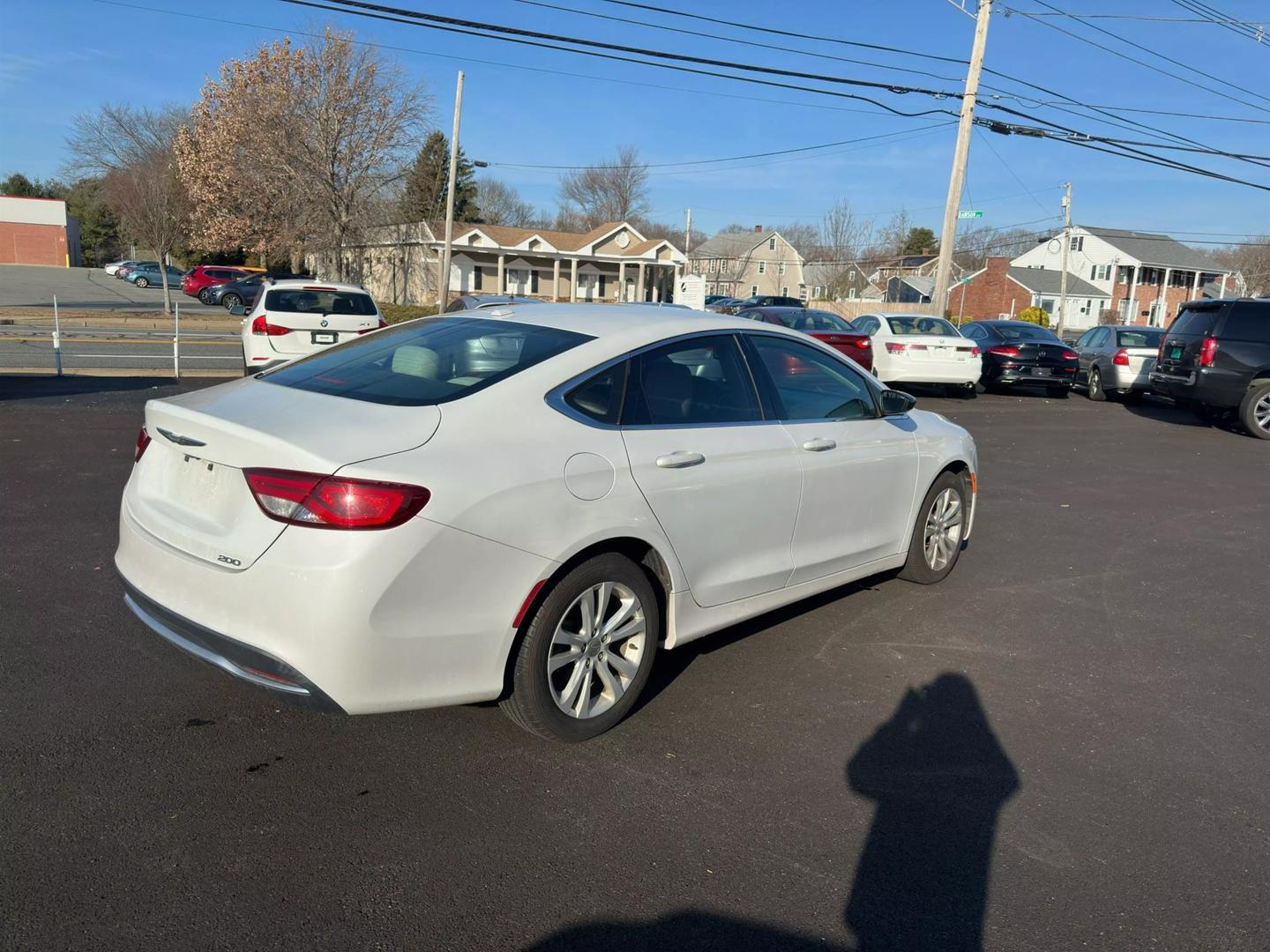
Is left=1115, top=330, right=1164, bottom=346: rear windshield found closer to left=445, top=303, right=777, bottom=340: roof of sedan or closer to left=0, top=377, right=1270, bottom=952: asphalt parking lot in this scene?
left=0, top=377, right=1270, bottom=952: asphalt parking lot

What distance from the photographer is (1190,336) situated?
14.7 metres

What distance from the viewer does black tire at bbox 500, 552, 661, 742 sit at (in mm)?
3453

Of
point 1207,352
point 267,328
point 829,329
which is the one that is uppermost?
point 1207,352

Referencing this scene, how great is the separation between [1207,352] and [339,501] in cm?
1488

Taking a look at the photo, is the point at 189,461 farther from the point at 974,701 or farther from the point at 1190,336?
the point at 1190,336

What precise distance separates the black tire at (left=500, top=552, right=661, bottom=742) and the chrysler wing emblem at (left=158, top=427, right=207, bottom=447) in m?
1.34

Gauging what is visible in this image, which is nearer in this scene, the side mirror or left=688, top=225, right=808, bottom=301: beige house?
the side mirror

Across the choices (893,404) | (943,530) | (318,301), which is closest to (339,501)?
(893,404)

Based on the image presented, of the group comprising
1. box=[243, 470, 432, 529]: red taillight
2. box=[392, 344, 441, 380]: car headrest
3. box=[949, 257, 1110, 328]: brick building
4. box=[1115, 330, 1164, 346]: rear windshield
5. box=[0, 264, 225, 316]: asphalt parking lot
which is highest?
box=[949, 257, 1110, 328]: brick building

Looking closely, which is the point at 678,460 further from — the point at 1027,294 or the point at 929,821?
the point at 1027,294

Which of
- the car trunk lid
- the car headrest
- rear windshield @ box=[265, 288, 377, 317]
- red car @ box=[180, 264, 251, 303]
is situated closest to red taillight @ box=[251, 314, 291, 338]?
rear windshield @ box=[265, 288, 377, 317]

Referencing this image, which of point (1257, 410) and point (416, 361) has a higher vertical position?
point (416, 361)

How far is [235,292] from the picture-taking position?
42250 mm

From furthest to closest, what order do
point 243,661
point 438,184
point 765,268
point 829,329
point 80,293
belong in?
point 765,268 → point 438,184 → point 80,293 → point 829,329 → point 243,661
